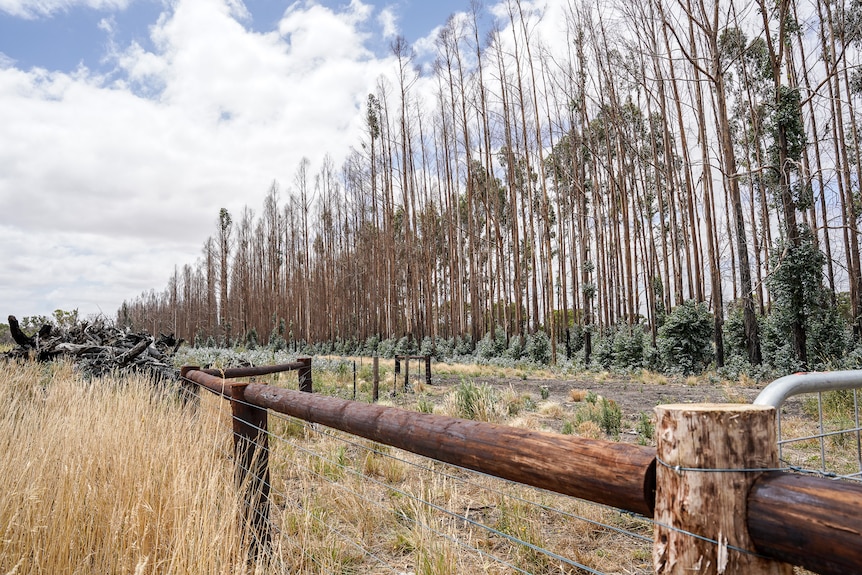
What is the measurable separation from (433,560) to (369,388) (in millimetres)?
9615

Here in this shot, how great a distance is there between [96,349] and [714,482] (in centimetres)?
1173

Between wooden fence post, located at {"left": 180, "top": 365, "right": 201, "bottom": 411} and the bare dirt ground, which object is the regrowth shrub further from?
wooden fence post, located at {"left": 180, "top": 365, "right": 201, "bottom": 411}

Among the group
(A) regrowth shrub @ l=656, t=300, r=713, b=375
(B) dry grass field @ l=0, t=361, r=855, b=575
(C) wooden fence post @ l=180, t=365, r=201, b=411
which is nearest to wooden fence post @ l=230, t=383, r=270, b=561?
(B) dry grass field @ l=0, t=361, r=855, b=575

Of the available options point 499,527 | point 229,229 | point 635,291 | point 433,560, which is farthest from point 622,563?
point 229,229

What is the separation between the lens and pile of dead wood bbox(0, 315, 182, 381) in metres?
9.22

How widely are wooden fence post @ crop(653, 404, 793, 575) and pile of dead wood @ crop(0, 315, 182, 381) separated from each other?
879 centimetres

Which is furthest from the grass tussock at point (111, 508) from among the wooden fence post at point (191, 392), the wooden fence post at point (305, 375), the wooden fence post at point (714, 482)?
the wooden fence post at point (305, 375)

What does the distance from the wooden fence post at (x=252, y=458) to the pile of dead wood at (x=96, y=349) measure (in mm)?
5956

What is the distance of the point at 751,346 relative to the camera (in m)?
13.5

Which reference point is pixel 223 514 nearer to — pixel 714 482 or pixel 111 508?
pixel 111 508

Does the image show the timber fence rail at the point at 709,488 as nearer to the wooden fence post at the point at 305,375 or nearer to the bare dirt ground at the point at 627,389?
the wooden fence post at the point at 305,375

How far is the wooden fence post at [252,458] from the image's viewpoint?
3.12 meters

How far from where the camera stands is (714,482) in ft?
3.19

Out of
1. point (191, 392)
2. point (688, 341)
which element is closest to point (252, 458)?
point (191, 392)
